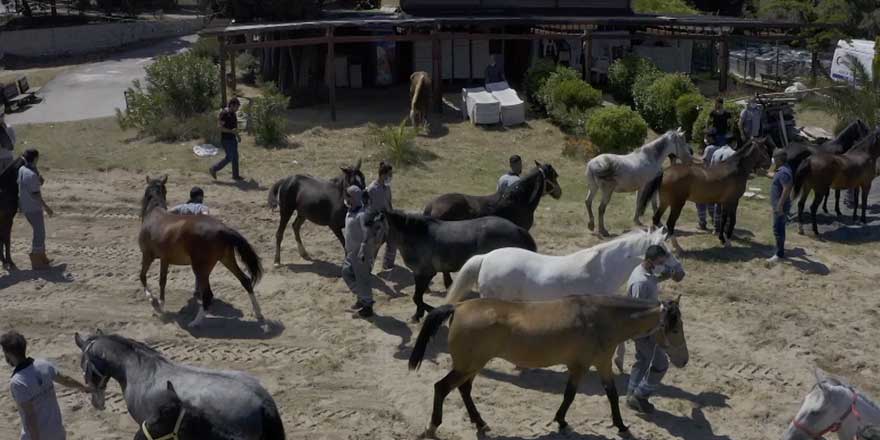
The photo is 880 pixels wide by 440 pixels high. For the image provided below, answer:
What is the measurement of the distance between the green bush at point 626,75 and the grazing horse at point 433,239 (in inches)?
593

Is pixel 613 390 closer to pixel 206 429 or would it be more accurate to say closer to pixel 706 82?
pixel 206 429

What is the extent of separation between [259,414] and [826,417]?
380 cm

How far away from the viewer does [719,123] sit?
16.9m

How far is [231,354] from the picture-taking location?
32.3 feet

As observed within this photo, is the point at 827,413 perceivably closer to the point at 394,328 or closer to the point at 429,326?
the point at 429,326

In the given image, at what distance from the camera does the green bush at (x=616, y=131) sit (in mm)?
19312

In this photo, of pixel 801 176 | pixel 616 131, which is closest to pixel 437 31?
pixel 616 131

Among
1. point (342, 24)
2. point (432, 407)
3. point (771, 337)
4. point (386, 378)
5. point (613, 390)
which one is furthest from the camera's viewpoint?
point (342, 24)

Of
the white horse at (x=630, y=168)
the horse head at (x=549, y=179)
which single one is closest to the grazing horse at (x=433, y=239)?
the horse head at (x=549, y=179)

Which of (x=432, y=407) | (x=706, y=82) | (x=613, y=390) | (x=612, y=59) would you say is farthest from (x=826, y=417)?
(x=706, y=82)

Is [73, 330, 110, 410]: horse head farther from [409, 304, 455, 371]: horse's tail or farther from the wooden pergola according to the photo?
the wooden pergola

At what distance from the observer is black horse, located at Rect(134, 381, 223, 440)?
6285 millimetres

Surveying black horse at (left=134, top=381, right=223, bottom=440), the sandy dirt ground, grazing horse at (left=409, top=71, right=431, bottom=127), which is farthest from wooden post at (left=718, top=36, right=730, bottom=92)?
black horse at (left=134, top=381, right=223, bottom=440)

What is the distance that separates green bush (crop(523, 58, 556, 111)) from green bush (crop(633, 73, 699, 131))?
240 cm
